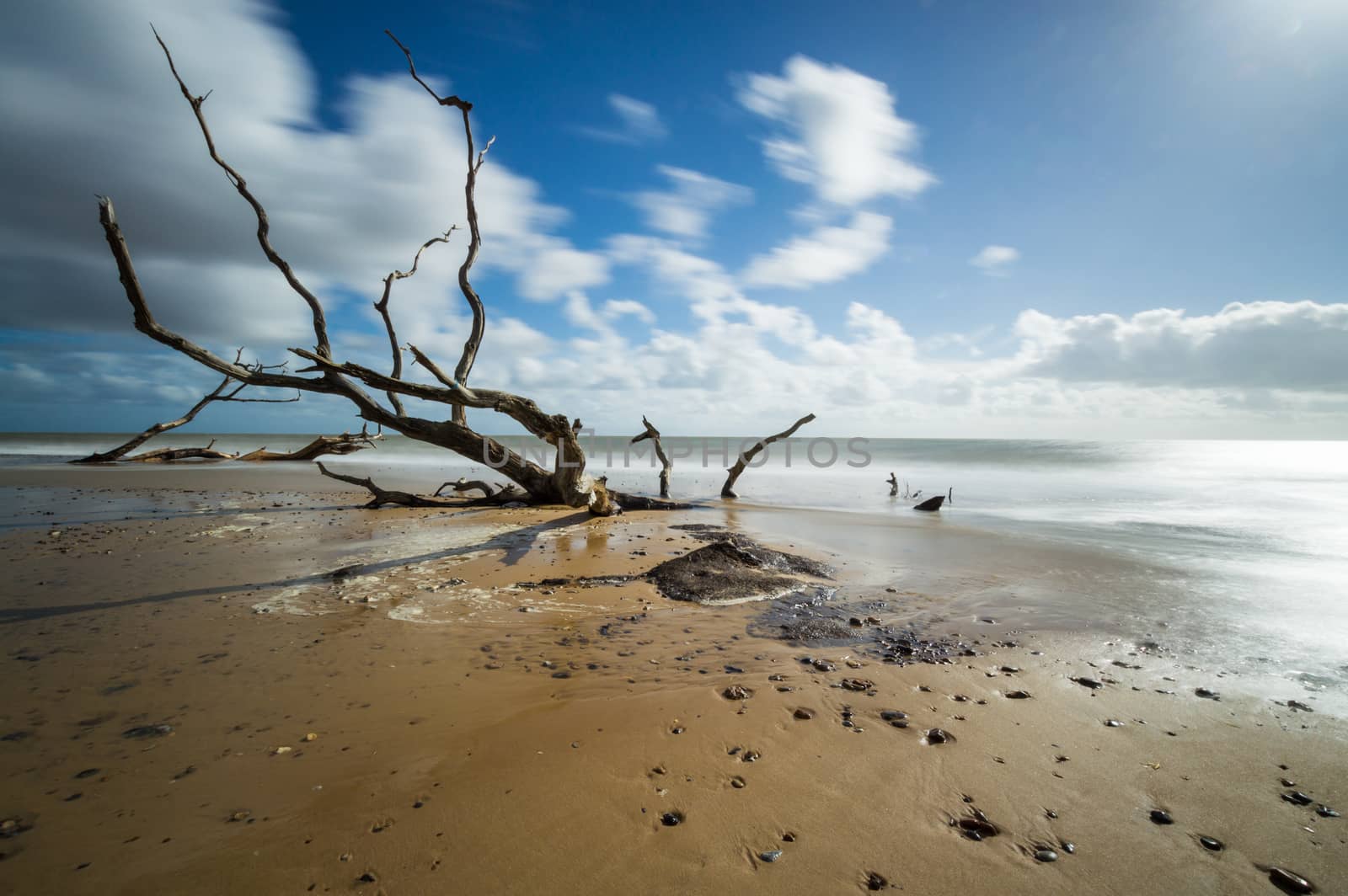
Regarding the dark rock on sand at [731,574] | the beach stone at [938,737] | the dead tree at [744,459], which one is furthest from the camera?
the dead tree at [744,459]

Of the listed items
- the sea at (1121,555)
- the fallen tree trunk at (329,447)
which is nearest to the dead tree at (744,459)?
the sea at (1121,555)

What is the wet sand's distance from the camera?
6.47 ft

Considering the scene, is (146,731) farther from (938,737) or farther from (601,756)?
(938,737)

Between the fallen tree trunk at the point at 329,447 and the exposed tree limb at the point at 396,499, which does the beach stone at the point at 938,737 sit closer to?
the exposed tree limb at the point at 396,499

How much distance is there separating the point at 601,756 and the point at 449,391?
761 centimetres

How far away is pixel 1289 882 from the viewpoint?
6.48ft

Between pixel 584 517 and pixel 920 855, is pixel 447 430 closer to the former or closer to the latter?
pixel 584 517

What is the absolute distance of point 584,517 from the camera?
10.4 m

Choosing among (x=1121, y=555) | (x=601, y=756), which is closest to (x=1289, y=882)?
(x=601, y=756)

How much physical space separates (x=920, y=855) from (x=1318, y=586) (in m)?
7.88

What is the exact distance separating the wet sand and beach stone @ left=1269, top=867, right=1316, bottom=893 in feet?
0.17

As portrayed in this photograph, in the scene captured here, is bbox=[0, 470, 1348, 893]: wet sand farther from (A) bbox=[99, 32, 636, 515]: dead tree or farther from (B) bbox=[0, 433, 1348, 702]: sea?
(A) bbox=[99, 32, 636, 515]: dead tree

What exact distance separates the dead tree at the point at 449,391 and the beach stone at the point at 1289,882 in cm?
899

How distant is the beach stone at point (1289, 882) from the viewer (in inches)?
76.8
